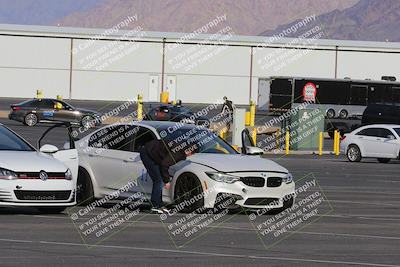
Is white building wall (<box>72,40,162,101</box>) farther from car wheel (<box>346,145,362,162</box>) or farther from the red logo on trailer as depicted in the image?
car wheel (<box>346,145,362,162</box>)

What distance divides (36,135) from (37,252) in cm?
3593

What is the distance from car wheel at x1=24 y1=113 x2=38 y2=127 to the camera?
56.2 metres

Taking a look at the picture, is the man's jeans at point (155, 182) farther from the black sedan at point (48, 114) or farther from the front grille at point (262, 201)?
the black sedan at point (48, 114)

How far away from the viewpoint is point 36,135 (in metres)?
48.2

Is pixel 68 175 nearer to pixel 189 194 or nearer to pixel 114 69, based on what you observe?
pixel 189 194

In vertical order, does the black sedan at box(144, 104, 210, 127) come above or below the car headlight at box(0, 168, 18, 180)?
below

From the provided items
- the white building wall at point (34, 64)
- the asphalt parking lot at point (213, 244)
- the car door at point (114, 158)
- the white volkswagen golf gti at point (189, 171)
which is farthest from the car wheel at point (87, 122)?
the asphalt parking lot at point (213, 244)

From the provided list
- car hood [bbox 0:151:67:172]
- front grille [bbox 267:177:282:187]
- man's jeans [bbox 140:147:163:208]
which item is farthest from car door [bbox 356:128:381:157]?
car hood [bbox 0:151:67:172]

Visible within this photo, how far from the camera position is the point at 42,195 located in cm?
1655

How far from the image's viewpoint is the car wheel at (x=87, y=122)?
55.6 metres

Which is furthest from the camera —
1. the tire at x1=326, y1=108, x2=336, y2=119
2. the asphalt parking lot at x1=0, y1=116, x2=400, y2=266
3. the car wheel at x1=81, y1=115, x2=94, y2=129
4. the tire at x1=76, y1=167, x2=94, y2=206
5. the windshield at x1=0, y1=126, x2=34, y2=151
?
the tire at x1=326, y1=108, x2=336, y2=119

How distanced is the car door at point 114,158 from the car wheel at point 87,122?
36202mm

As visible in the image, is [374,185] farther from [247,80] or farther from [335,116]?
[247,80]

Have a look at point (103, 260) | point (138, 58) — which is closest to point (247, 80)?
point (138, 58)
